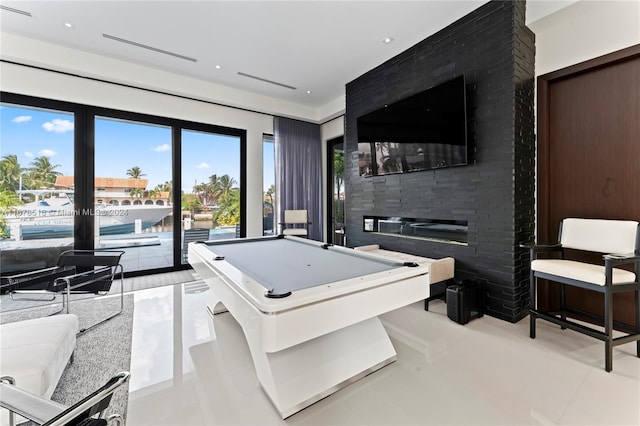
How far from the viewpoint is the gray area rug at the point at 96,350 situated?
170 cm

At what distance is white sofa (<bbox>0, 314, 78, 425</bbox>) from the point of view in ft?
4.47

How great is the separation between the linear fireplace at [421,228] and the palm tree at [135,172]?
12.4ft

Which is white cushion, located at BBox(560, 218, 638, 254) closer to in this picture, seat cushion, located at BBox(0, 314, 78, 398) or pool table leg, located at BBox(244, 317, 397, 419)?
pool table leg, located at BBox(244, 317, 397, 419)

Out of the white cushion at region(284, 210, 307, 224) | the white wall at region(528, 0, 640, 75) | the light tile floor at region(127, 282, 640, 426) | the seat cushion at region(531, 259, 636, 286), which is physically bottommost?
the light tile floor at region(127, 282, 640, 426)

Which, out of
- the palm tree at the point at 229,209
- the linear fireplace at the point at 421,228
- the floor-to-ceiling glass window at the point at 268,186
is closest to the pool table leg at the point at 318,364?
the linear fireplace at the point at 421,228

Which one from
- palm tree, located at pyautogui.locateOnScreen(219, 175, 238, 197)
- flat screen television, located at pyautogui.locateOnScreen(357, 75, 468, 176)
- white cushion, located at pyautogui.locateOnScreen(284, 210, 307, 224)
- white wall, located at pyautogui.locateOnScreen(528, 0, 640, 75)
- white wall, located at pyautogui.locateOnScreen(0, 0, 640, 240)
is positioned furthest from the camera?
white cushion, located at pyautogui.locateOnScreen(284, 210, 307, 224)

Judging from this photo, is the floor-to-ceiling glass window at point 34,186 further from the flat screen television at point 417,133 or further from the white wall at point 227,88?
the flat screen television at point 417,133

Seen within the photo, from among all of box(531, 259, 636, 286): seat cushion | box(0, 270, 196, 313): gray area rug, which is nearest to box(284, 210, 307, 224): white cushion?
box(0, 270, 196, 313): gray area rug

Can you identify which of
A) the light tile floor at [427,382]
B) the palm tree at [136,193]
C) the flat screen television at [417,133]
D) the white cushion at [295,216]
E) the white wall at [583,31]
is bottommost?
the light tile floor at [427,382]

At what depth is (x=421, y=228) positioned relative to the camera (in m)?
3.63

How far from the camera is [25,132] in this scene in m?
3.73

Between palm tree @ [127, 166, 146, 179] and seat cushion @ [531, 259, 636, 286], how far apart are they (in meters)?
5.38

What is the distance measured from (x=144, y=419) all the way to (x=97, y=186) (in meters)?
3.93

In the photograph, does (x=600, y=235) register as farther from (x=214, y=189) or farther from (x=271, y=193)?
(x=214, y=189)
